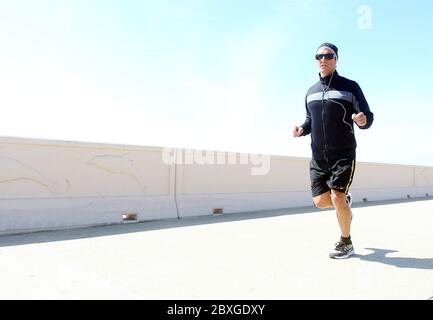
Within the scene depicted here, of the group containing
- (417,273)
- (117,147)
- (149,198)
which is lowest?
(417,273)

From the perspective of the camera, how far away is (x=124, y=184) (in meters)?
6.13

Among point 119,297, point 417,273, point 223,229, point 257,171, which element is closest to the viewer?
point 119,297

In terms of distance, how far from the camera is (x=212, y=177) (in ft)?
24.7

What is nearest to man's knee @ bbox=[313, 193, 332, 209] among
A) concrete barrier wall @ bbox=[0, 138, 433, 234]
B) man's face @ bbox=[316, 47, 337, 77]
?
man's face @ bbox=[316, 47, 337, 77]

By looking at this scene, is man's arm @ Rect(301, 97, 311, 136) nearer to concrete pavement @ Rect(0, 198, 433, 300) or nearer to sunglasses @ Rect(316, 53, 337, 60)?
sunglasses @ Rect(316, 53, 337, 60)

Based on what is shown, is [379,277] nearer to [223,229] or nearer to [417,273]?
[417,273]

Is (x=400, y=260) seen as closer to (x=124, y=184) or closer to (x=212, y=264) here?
(x=212, y=264)

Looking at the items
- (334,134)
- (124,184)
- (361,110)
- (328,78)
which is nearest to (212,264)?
(334,134)

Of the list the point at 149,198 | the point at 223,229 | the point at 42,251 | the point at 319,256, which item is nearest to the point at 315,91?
the point at 319,256

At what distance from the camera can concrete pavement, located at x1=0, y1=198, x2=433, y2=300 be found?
8.26ft

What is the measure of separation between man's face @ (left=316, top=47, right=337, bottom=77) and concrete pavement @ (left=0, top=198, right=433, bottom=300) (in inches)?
70.4

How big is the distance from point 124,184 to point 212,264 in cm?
324
